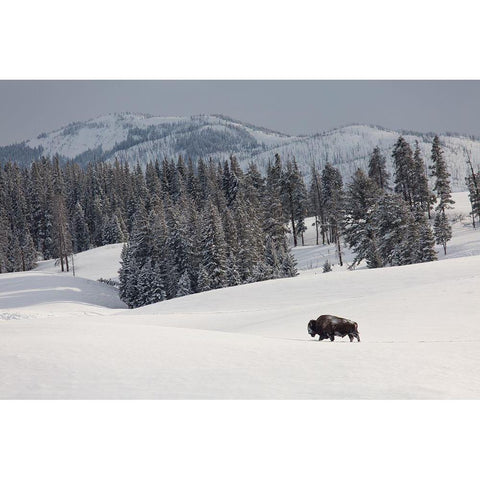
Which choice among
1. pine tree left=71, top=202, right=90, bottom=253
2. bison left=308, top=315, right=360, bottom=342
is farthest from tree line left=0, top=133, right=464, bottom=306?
bison left=308, top=315, right=360, bottom=342

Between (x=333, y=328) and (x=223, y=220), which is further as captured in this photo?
(x=223, y=220)

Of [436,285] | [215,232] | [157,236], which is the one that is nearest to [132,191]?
[157,236]

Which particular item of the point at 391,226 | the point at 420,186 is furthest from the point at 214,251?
the point at 420,186

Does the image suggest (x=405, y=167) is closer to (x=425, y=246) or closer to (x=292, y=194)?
(x=292, y=194)

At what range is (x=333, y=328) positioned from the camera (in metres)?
15.2

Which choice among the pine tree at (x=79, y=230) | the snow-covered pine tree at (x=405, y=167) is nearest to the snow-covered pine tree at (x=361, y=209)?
the snow-covered pine tree at (x=405, y=167)

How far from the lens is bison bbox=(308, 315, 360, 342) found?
593 inches

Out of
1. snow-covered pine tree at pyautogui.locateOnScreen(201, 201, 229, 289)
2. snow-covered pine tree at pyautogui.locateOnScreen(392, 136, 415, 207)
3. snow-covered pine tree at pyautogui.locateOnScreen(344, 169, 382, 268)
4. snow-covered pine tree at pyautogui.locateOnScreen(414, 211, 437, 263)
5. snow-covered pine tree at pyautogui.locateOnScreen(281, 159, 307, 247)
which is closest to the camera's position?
snow-covered pine tree at pyautogui.locateOnScreen(414, 211, 437, 263)

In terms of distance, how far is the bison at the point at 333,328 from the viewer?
15055mm

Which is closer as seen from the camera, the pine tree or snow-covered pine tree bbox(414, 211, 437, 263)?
snow-covered pine tree bbox(414, 211, 437, 263)

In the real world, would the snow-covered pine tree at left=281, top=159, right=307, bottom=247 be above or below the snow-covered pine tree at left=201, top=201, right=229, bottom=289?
above

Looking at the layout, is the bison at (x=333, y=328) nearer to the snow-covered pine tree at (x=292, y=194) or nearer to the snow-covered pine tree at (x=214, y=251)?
the snow-covered pine tree at (x=214, y=251)

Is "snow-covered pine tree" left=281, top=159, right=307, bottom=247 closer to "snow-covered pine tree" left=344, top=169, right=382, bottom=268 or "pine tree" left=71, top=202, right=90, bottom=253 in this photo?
"snow-covered pine tree" left=344, top=169, right=382, bottom=268

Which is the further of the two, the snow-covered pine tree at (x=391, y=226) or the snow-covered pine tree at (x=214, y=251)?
the snow-covered pine tree at (x=214, y=251)
